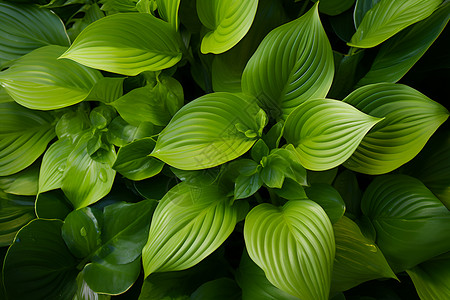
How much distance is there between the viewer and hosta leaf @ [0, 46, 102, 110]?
0.88m

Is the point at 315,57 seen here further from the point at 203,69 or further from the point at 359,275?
the point at 359,275

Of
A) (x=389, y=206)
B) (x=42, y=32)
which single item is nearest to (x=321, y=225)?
(x=389, y=206)

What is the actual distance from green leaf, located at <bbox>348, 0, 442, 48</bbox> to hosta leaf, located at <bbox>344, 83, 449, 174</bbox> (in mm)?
104

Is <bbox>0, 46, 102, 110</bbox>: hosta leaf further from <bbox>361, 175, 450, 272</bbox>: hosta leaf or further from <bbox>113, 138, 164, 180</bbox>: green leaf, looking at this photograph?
<bbox>361, 175, 450, 272</bbox>: hosta leaf

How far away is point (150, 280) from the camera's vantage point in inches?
31.8

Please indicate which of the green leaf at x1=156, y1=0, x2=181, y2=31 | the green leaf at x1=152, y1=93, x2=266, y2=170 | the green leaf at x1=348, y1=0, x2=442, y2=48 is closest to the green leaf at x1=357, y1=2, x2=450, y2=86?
the green leaf at x1=348, y1=0, x2=442, y2=48

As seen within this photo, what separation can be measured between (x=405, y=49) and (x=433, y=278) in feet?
1.54

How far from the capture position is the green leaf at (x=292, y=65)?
2.47ft

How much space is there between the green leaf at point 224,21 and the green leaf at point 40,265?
19.4 inches

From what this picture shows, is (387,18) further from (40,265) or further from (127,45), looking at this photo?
(40,265)

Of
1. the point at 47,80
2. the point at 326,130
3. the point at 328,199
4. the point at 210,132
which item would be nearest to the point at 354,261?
the point at 328,199

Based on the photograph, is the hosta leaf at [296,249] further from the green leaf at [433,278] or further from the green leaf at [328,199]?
the green leaf at [433,278]

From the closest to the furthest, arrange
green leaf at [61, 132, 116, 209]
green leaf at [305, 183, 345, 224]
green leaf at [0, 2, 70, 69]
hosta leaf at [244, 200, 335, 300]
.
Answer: hosta leaf at [244, 200, 335, 300], green leaf at [305, 183, 345, 224], green leaf at [61, 132, 116, 209], green leaf at [0, 2, 70, 69]

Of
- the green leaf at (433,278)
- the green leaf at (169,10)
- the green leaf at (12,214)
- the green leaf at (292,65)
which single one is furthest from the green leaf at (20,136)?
the green leaf at (433,278)
